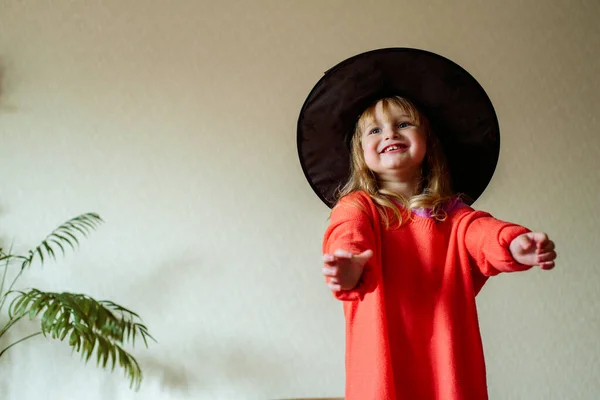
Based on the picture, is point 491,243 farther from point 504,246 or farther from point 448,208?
point 448,208

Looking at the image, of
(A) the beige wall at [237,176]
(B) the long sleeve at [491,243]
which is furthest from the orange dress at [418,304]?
(A) the beige wall at [237,176]

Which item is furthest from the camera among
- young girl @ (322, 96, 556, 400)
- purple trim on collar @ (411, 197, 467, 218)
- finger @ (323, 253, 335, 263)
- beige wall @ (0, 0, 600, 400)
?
beige wall @ (0, 0, 600, 400)

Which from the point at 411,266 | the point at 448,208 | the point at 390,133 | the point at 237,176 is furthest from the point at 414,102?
the point at 237,176

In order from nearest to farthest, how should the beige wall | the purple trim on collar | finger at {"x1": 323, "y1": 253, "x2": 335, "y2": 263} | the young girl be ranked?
finger at {"x1": 323, "y1": 253, "x2": 335, "y2": 263} → the young girl → the purple trim on collar → the beige wall

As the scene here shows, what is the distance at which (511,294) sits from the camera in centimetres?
181

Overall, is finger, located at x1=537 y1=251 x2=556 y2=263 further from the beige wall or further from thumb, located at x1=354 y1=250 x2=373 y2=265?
the beige wall

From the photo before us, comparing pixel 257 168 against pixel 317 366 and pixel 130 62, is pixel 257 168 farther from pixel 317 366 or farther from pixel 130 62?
pixel 317 366

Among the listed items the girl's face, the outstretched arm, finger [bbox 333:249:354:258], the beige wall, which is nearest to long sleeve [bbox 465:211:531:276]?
the outstretched arm

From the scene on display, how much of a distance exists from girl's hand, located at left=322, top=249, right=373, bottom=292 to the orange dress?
2.2 inches

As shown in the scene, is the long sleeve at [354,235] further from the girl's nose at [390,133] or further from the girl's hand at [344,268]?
the girl's nose at [390,133]

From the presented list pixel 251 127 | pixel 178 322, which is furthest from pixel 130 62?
pixel 178 322

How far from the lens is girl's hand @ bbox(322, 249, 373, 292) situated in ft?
2.23

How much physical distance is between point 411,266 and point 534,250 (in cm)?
21

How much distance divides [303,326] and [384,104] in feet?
3.46
